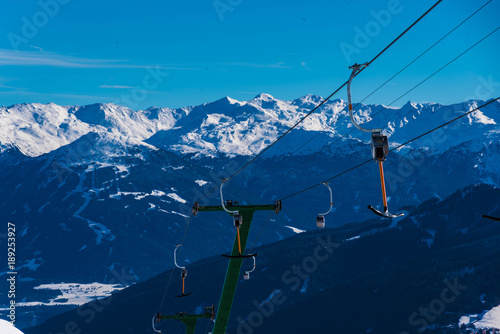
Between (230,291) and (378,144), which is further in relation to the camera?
(230,291)

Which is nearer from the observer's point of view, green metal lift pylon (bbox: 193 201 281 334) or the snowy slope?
green metal lift pylon (bbox: 193 201 281 334)

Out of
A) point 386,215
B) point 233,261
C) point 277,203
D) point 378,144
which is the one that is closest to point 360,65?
point 378,144

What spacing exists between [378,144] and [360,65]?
2.85 m

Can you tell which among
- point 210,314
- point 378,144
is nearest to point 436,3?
point 378,144

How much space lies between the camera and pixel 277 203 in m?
47.9

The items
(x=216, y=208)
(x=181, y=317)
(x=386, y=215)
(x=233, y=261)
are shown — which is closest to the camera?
(x=386, y=215)

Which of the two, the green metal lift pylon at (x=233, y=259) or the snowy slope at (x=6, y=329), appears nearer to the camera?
the green metal lift pylon at (x=233, y=259)

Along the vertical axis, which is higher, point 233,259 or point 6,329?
point 6,329

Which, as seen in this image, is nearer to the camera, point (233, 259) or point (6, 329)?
point (233, 259)

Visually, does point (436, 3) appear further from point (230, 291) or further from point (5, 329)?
point (5, 329)

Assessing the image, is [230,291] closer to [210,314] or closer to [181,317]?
[210,314]

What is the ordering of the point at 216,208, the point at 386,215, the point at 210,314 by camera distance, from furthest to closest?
the point at 210,314, the point at 216,208, the point at 386,215

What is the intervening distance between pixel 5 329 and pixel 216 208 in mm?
43105

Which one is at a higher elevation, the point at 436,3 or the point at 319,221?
the point at 436,3
